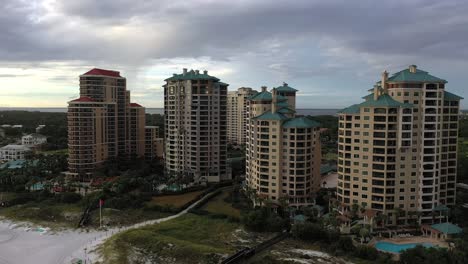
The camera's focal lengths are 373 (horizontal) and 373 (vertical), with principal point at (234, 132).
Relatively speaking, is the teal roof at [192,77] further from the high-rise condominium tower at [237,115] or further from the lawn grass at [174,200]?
the high-rise condominium tower at [237,115]

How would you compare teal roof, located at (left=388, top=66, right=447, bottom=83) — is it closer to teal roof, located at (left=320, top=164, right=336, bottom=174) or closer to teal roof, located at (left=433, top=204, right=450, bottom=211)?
teal roof, located at (left=433, top=204, right=450, bottom=211)

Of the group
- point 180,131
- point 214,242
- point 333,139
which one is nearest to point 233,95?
point 333,139

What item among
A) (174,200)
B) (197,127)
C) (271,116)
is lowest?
(174,200)

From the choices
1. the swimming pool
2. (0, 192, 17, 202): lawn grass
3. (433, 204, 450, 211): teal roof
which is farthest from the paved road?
(433, 204, 450, 211): teal roof

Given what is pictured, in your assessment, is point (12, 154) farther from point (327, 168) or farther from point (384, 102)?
point (384, 102)

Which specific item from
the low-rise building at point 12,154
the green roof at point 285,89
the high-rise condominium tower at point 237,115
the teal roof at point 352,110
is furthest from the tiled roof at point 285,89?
the low-rise building at point 12,154

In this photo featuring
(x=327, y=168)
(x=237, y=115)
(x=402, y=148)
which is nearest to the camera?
(x=402, y=148)

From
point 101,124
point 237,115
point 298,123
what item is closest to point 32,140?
point 101,124
